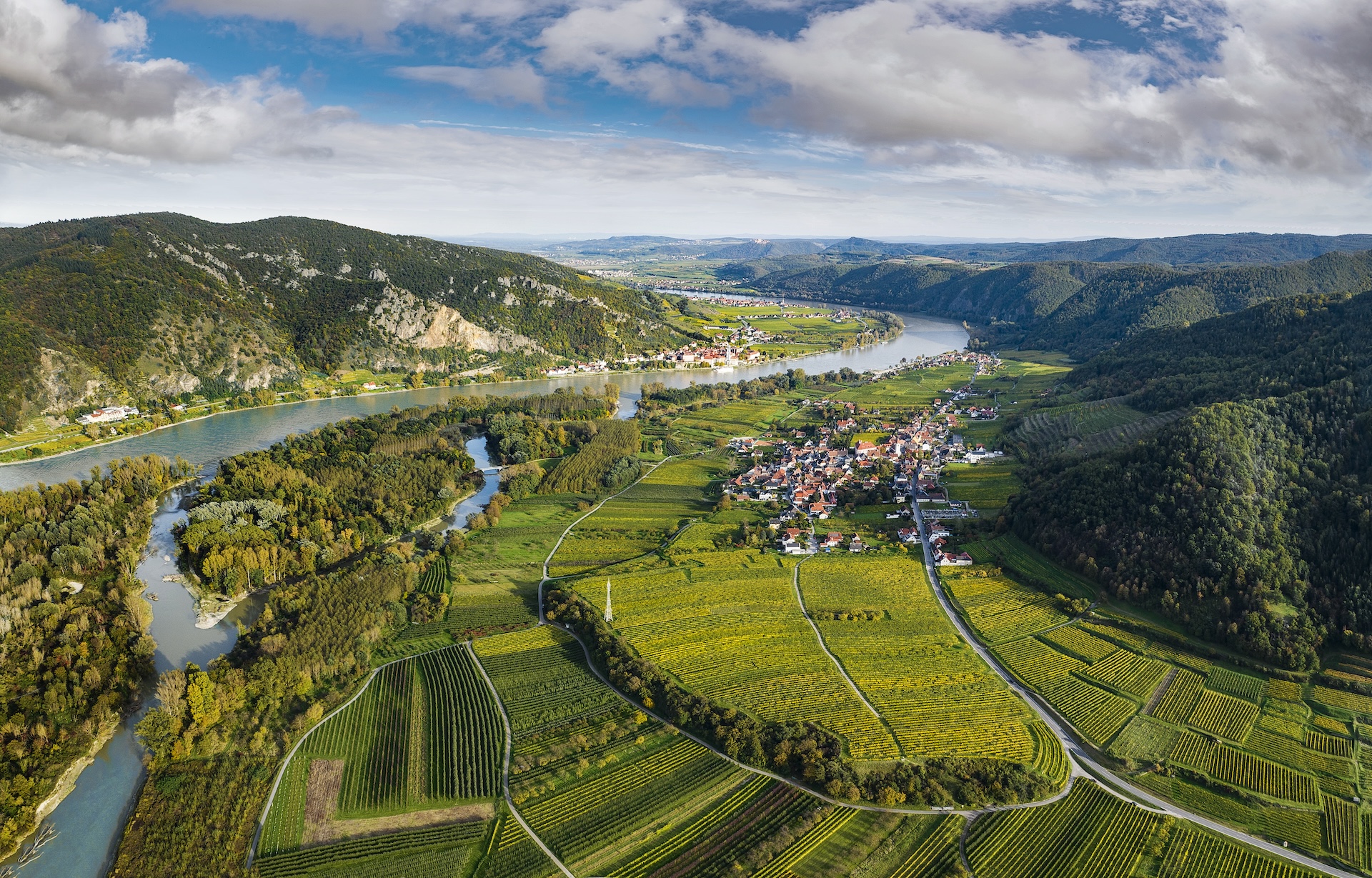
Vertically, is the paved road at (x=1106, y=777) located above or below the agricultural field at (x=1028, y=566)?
below

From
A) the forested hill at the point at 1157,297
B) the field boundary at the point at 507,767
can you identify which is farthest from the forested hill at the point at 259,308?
the forested hill at the point at 1157,297

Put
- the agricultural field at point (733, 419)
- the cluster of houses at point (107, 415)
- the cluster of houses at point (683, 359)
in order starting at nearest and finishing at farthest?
the cluster of houses at point (107, 415) < the agricultural field at point (733, 419) < the cluster of houses at point (683, 359)

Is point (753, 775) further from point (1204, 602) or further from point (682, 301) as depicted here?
point (682, 301)

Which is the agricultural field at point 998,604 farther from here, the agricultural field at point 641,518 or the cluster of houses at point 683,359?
the cluster of houses at point 683,359

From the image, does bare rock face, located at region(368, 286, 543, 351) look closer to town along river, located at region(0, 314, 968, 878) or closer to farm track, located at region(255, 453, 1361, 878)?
town along river, located at region(0, 314, 968, 878)

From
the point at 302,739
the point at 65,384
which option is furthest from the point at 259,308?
the point at 302,739

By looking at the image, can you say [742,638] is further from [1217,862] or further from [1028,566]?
[1217,862]

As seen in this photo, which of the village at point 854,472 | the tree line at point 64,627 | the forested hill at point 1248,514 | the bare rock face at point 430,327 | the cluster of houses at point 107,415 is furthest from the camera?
the bare rock face at point 430,327
